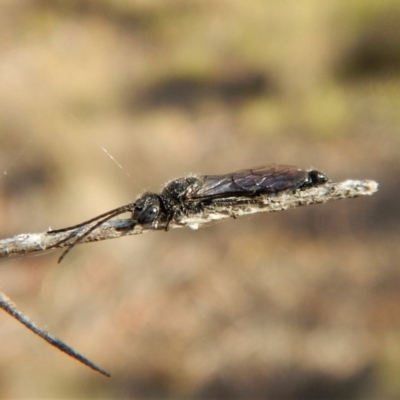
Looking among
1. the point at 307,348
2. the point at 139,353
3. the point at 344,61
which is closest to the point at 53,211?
the point at 139,353

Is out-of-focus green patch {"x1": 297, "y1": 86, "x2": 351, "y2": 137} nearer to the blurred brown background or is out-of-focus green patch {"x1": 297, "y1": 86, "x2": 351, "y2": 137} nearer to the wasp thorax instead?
the blurred brown background

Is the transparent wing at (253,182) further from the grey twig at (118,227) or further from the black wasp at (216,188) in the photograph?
the grey twig at (118,227)

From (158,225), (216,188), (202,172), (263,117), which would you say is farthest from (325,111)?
(158,225)

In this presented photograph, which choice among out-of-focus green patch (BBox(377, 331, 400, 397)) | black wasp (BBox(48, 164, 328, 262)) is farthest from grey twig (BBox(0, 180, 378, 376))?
out-of-focus green patch (BBox(377, 331, 400, 397))

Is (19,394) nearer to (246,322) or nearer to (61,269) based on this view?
(61,269)

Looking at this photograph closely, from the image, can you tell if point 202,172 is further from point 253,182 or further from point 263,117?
point 253,182

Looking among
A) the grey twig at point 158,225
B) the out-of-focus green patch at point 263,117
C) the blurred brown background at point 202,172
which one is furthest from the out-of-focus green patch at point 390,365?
the grey twig at point 158,225
